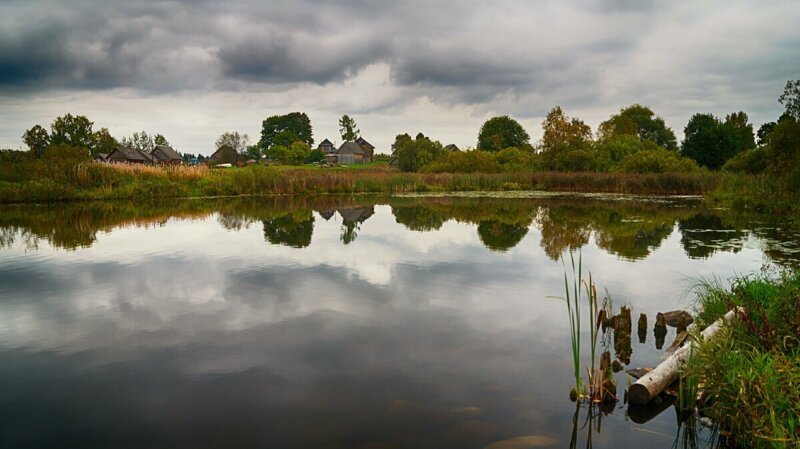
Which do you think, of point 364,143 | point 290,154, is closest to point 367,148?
point 364,143

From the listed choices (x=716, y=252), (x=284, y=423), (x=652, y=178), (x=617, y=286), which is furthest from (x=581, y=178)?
(x=284, y=423)

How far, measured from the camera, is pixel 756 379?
503 cm

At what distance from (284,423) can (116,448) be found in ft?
5.63

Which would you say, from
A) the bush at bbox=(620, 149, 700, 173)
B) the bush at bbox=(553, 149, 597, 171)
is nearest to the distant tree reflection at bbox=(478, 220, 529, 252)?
the bush at bbox=(620, 149, 700, 173)

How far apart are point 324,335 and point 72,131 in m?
94.8

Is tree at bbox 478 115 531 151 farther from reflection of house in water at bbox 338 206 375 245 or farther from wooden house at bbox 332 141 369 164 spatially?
reflection of house in water at bbox 338 206 375 245

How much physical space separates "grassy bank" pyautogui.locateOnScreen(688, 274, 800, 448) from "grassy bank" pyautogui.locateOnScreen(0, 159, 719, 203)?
37.6m

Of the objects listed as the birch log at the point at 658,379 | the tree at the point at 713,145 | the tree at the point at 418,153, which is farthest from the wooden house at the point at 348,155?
the birch log at the point at 658,379

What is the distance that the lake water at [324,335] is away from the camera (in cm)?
564

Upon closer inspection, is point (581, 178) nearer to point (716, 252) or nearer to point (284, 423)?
point (716, 252)

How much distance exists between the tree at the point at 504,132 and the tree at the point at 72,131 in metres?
71.2

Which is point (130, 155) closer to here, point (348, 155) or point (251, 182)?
point (348, 155)

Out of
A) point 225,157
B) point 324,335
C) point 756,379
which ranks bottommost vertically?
point 324,335

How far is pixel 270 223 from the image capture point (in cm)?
2334
